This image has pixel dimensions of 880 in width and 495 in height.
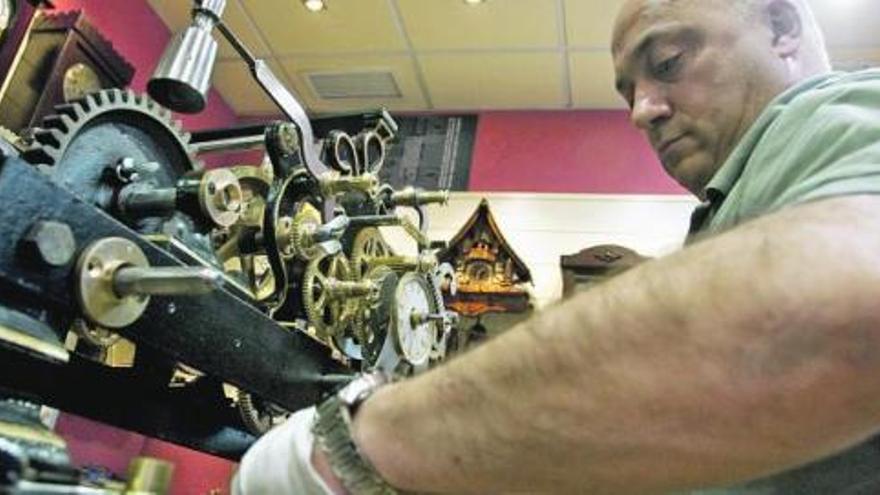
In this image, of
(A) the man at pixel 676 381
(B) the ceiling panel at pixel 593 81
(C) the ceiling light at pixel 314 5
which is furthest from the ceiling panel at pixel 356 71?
(A) the man at pixel 676 381

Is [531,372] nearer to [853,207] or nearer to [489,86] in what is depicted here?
[853,207]

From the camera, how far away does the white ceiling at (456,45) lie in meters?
3.19

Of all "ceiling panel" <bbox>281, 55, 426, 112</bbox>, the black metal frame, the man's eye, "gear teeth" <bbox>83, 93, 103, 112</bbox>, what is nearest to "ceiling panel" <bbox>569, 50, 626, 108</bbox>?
"ceiling panel" <bbox>281, 55, 426, 112</bbox>

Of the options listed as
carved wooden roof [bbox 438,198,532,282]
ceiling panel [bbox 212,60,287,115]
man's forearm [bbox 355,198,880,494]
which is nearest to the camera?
man's forearm [bbox 355,198,880,494]

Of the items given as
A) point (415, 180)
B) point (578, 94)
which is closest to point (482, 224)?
point (415, 180)

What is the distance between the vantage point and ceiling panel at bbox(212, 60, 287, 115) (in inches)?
154

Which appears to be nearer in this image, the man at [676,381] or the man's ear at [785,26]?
the man at [676,381]

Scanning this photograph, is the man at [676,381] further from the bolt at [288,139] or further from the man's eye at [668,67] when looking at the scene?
the man's eye at [668,67]

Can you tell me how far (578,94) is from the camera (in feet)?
12.2

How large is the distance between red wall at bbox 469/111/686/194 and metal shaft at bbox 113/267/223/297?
3241 millimetres

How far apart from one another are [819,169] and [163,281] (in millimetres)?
493

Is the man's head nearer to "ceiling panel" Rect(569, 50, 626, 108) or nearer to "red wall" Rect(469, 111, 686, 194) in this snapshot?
"ceiling panel" Rect(569, 50, 626, 108)

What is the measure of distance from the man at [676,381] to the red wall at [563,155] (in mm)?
3091

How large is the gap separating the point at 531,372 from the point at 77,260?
1.09 ft
